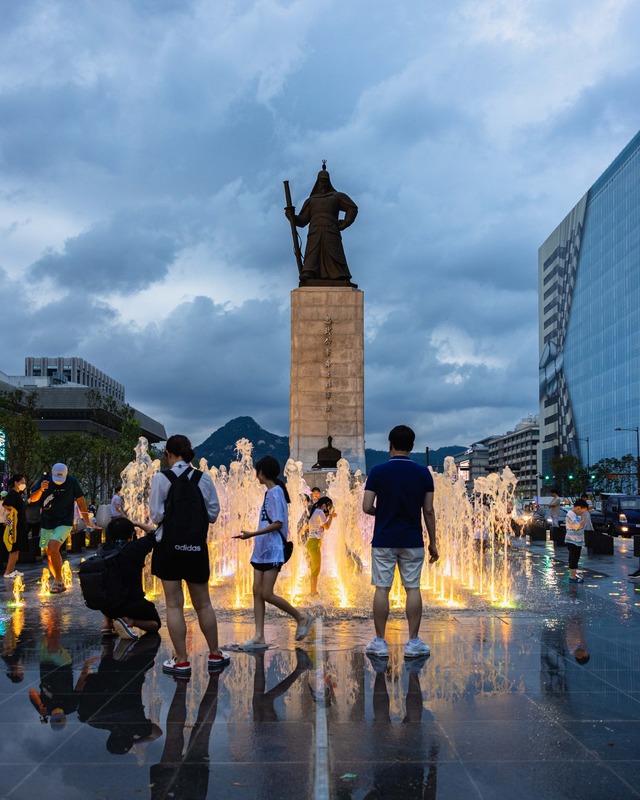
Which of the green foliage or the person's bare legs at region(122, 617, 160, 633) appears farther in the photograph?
the green foliage

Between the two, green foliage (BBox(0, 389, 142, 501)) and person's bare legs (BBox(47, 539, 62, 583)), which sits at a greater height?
green foliage (BBox(0, 389, 142, 501))

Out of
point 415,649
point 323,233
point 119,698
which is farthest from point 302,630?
point 323,233

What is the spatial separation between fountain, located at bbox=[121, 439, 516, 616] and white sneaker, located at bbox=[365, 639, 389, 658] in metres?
3.36

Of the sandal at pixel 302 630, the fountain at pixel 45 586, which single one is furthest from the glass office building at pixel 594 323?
the sandal at pixel 302 630

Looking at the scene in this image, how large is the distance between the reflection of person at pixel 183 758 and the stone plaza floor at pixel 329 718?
0.04ft

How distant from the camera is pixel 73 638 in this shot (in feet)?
24.2

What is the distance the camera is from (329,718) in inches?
185

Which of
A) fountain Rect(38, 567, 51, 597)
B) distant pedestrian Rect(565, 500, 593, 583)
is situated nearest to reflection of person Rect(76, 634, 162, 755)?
fountain Rect(38, 567, 51, 597)

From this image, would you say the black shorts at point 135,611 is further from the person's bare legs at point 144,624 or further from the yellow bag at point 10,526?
the yellow bag at point 10,526

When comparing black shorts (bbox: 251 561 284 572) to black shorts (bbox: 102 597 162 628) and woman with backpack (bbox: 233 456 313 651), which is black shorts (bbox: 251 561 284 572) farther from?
black shorts (bbox: 102 597 162 628)

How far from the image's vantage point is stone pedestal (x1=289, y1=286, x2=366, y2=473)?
69.7ft

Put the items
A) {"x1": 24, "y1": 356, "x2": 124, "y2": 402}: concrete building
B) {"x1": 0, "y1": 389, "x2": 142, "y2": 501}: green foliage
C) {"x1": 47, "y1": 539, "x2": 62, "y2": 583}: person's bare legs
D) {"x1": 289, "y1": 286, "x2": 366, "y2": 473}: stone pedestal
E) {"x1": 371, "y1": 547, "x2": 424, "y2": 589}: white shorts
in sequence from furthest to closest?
{"x1": 24, "y1": 356, "x2": 124, "y2": 402}: concrete building < {"x1": 0, "y1": 389, "x2": 142, "y2": 501}: green foliage < {"x1": 289, "y1": 286, "x2": 366, "y2": 473}: stone pedestal < {"x1": 47, "y1": 539, "x2": 62, "y2": 583}: person's bare legs < {"x1": 371, "y1": 547, "x2": 424, "y2": 589}: white shorts

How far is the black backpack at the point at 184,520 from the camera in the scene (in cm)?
588

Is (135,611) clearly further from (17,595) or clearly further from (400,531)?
(17,595)
